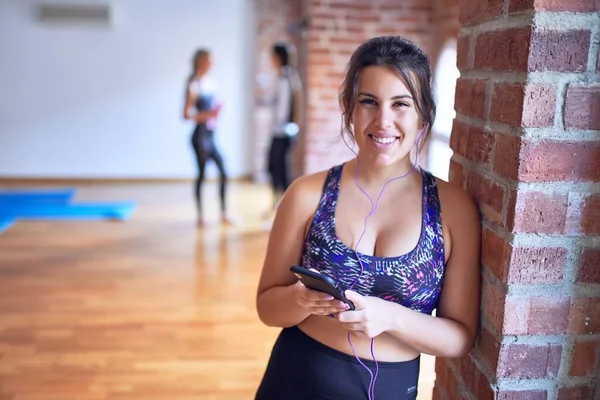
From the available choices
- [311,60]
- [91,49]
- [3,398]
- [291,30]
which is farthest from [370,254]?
[91,49]

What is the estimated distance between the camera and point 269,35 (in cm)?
611

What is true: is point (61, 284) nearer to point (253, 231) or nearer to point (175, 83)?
point (253, 231)

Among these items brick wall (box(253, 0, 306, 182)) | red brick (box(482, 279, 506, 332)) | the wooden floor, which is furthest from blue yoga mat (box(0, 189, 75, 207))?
red brick (box(482, 279, 506, 332))

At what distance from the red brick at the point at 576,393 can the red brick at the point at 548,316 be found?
0.11 meters

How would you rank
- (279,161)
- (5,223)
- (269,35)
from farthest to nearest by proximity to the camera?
(269,35), (279,161), (5,223)

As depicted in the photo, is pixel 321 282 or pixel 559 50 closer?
Answer: pixel 559 50

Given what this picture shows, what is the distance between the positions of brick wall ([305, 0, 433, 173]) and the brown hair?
299cm

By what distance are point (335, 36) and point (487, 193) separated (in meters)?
3.55

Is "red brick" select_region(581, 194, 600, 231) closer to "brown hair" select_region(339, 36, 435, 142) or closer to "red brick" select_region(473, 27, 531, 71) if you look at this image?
"red brick" select_region(473, 27, 531, 71)

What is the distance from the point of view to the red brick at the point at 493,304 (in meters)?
0.93

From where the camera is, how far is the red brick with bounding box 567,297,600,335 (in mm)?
906

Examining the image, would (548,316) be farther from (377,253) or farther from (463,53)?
(463,53)

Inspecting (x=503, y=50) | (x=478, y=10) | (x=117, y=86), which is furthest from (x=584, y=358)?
(x=117, y=86)

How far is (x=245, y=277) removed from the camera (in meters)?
3.57
